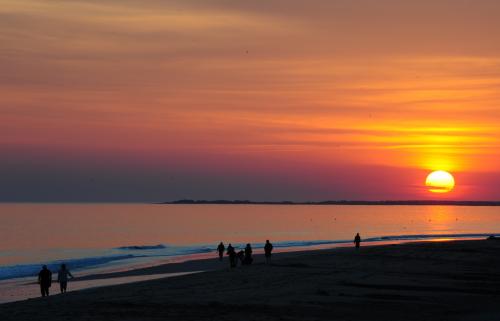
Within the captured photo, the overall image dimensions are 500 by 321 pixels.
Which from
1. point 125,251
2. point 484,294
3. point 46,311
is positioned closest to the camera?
point 46,311

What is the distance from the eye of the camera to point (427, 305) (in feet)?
69.8

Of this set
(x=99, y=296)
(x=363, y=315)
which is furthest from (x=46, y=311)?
(x=363, y=315)

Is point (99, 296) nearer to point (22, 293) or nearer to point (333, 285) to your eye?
point (333, 285)

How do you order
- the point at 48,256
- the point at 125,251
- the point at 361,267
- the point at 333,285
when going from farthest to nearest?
the point at 125,251, the point at 48,256, the point at 361,267, the point at 333,285

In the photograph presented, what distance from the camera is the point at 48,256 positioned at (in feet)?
240

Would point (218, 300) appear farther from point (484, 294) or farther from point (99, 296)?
point (484, 294)

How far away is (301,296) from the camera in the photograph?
22.9 m

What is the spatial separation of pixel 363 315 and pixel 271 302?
315 centimetres

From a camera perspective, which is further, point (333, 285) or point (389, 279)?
point (389, 279)

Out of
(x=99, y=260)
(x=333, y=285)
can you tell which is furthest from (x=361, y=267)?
(x=99, y=260)

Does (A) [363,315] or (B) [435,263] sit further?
(B) [435,263]

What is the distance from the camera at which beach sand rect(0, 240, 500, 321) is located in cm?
1966

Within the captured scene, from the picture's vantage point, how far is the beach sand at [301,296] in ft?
64.5

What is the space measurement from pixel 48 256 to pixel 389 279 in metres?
51.6
